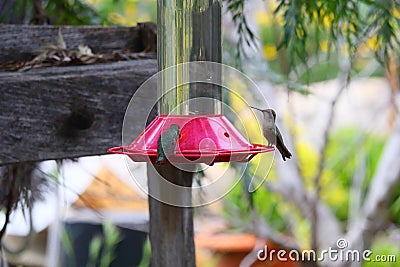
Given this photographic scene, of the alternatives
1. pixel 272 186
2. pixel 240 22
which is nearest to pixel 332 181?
pixel 272 186

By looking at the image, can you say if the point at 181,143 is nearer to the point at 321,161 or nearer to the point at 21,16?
the point at 21,16

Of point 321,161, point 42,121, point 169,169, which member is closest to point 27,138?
point 42,121

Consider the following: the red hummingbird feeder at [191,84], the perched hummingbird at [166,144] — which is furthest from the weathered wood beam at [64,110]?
the perched hummingbird at [166,144]

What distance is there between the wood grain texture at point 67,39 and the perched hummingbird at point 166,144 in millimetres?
429

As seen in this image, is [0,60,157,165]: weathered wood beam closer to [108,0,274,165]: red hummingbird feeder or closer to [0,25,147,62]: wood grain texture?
[108,0,274,165]: red hummingbird feeder

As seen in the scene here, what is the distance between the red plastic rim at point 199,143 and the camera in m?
0.63

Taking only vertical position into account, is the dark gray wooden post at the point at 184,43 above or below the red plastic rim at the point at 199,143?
above

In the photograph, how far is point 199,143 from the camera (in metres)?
0.64

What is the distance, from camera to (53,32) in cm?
107

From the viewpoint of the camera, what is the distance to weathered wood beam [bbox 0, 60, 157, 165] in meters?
0.75

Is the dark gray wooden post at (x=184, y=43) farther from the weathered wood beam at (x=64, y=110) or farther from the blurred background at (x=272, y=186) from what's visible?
the blurred background at (x=272, y=186)

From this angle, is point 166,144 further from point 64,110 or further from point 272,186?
point 272,186

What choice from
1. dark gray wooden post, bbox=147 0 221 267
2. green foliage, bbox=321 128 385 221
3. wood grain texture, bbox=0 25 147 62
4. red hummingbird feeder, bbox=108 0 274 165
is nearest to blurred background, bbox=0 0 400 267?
green foliage, bbox=321 128 385 221

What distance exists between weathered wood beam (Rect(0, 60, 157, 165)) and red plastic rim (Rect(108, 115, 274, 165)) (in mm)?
111
